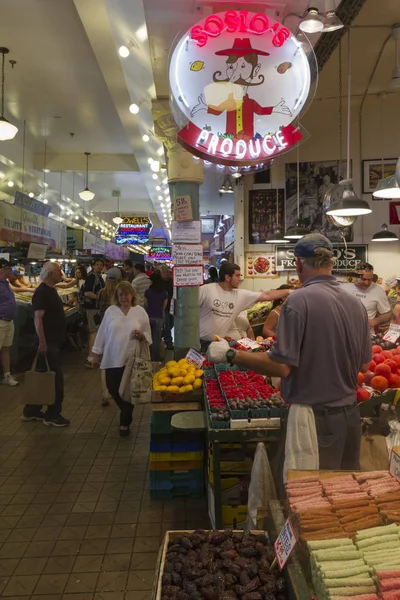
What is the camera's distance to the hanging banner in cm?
1052

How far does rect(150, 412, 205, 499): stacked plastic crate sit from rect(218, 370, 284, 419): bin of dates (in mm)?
660

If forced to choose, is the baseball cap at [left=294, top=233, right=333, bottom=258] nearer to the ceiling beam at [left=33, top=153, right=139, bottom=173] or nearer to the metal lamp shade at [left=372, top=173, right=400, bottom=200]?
the metal lamp shade at [left=372, top=173, right=400, bottom=200]

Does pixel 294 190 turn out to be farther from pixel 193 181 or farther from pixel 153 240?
pixel 153 240

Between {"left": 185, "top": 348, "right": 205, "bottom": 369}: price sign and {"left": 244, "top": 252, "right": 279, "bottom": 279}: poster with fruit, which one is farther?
{"left": 244, "top": 252, "right": 279, "bottom": 279}: poster with fruit

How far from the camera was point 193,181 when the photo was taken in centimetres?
561

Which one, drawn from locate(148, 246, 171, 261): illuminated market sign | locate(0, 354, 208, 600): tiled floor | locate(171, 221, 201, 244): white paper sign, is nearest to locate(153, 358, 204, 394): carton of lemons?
locate(0, 354, 208, 600): tiled floor

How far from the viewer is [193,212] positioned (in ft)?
18.4

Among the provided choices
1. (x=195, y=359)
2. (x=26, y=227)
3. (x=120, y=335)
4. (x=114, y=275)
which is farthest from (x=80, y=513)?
(x=26, y=227)

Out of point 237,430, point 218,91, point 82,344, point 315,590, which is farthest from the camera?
point 82,344

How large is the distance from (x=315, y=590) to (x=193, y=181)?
4.62 meters

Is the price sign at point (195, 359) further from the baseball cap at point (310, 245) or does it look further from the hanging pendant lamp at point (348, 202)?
the hanging pendant lamp at point (348, 202)

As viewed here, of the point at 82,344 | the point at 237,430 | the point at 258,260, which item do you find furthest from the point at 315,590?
the point at 82,344

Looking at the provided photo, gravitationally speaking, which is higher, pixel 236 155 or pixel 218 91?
pixel 218 91

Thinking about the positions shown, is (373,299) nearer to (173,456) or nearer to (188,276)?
(188,276)
